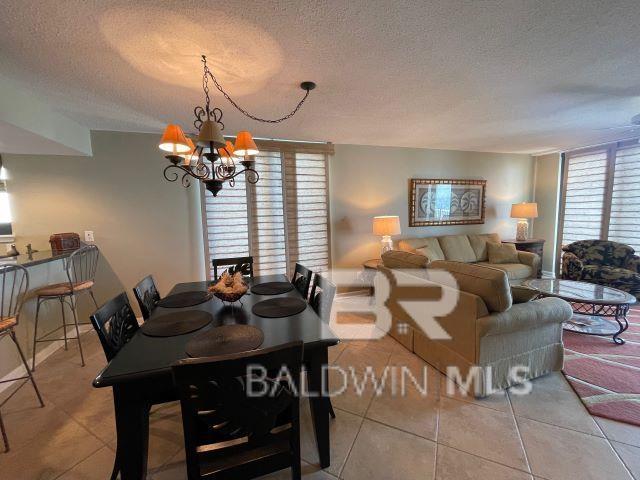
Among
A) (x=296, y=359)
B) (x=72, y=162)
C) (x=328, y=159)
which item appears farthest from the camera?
(x=328, y=159)

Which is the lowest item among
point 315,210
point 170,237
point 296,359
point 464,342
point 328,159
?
point 464,342

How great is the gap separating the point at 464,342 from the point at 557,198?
4734mm

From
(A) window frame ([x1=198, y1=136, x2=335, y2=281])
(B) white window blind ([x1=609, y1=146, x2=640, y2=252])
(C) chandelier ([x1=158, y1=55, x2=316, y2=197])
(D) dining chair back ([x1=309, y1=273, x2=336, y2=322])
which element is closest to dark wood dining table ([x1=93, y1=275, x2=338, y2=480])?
(D) dining chair back ([x1=309, y1=273, x2=336, y2=322])

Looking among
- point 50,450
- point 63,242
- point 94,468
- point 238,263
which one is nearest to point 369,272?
point 238,263

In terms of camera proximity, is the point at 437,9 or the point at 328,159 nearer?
the point at 437,9

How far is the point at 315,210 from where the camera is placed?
3982 millimetres

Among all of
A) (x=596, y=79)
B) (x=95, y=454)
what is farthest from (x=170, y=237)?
(x=596, y=79)

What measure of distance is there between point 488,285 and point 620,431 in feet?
3.57

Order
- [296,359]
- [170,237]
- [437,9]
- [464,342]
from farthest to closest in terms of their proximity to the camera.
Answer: [170,237], [464,342], [437,9], [296,359]

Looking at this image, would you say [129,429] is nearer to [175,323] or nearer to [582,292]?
[175,323]

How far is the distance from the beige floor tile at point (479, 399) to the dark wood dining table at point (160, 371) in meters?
1.09

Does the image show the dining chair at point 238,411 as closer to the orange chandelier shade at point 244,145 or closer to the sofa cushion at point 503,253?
the orange chandelier shade at point 244,145

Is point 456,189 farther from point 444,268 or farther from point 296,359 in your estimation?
point 296,359

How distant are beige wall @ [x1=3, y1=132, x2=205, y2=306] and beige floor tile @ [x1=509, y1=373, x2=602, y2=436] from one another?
3.46m
